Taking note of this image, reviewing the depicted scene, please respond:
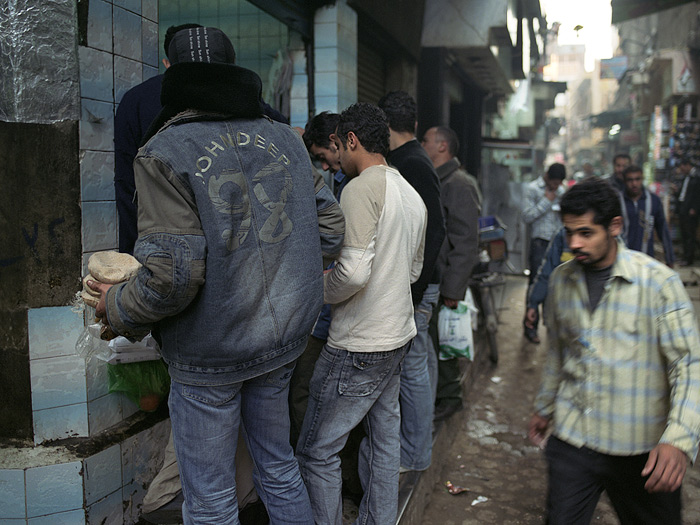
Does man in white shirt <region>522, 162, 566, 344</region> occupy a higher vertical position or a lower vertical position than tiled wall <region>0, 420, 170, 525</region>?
higher

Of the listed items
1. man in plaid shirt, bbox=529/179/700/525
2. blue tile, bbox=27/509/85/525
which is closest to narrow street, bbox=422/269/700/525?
man in plaid shirt, bbox=529/179/700/525

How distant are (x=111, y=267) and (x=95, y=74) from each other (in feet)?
3.65

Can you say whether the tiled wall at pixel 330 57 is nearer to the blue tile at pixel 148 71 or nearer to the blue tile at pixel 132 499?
the blue tile at pixel 148 71

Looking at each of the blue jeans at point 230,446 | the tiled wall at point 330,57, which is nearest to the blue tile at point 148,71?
the blue jeans at point 230,446

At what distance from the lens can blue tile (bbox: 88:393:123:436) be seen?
270 cm

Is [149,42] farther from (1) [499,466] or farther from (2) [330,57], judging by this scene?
(1) [499,466]

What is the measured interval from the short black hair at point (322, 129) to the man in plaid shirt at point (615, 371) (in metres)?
1.36

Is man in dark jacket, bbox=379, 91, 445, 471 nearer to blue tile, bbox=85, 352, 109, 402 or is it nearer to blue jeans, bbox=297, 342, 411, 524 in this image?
blue jeans, bbox=297, 342, 411, 524

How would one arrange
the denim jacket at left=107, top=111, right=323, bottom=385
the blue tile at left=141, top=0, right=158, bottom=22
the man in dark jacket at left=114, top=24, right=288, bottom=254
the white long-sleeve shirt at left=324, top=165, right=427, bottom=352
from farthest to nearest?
the blue tile at left=141, top=0, right=158, bottom=22
the man in dark jacket at left=114, top=24, right=288, bottom=254
the white long-sleeve shirt at left=324, top=165, right=427, bottom=352
the denim jacket at left=107, top=111, right=323, bottom=385

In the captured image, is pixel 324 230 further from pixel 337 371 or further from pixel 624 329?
pixel 624 329

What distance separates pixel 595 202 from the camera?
209 cm

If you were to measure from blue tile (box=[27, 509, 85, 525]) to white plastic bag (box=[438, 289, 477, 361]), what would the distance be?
2.69 meters

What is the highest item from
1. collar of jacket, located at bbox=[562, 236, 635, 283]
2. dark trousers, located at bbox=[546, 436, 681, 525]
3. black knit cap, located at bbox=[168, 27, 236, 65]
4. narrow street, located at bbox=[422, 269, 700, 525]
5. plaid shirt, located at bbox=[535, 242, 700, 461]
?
black knit cap, located at bbox=[168, 27, 236, 65]

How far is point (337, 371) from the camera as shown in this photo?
2512mm
